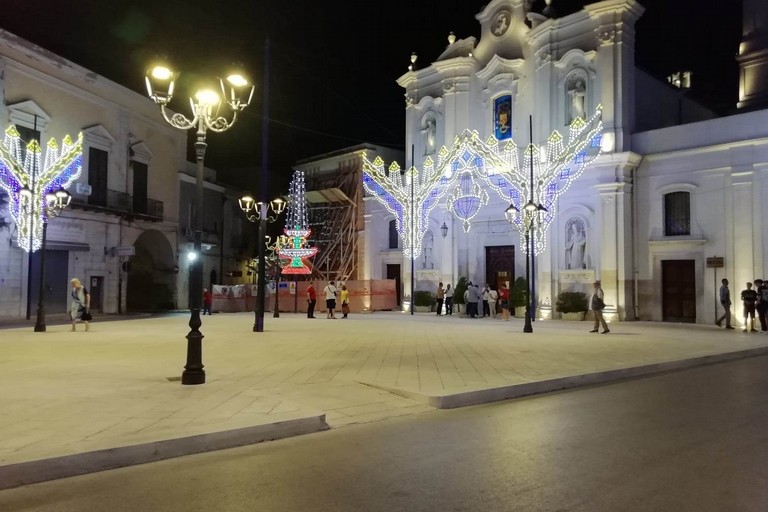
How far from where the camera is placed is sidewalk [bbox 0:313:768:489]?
248 inches

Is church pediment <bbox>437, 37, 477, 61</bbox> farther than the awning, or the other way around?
church pediment <bbox>437, 37, 477, 61</bbox>

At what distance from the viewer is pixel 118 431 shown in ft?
21.2

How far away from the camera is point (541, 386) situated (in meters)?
9.86

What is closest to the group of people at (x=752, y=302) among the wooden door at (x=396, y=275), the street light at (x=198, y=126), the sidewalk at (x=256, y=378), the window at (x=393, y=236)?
the sidewalk at (x=256, y=378)

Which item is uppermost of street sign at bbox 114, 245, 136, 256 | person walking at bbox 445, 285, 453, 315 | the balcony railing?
the balcony railing

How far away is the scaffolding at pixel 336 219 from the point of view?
37.5 meters

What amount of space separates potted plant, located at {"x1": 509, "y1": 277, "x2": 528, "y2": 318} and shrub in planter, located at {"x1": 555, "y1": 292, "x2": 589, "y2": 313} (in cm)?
206

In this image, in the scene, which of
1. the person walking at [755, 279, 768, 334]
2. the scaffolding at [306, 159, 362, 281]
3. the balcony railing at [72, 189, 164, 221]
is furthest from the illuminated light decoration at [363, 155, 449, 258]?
the person walking at [755, 279, 768, 334]

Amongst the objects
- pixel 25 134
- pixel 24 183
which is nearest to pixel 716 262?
pixel 24 183

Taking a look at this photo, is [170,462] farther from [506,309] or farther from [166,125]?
[166,125]

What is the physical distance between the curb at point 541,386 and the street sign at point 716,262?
36.8ft

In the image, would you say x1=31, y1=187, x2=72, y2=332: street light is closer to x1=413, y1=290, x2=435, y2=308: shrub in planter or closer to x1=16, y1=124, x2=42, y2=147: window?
x1=16, y1=124, x2=42, y2=147: window

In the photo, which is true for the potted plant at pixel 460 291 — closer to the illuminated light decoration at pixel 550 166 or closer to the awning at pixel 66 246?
the illuminated light decoration at pixel 550 166

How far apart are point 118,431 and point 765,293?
69.2 feet
